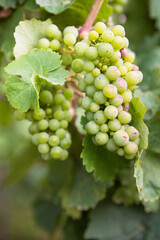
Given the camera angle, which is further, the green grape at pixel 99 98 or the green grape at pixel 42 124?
the green grape at pixel 42 124

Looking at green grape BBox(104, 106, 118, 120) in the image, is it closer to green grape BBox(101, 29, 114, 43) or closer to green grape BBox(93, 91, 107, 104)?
green grape BBox(93, 91, 107, 104)

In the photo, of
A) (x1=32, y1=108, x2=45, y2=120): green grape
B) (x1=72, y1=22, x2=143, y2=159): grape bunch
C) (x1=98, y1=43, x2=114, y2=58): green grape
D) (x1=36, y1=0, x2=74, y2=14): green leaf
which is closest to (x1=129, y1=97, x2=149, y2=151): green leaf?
(x1=72, y1=22, x2=143, y2=159): grape bunch

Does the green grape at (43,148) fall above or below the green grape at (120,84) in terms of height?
below

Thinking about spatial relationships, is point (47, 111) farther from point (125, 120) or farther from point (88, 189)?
point (88, 189)

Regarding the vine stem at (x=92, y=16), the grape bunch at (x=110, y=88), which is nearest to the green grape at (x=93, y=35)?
the grape bunch at (x=110, y=88)

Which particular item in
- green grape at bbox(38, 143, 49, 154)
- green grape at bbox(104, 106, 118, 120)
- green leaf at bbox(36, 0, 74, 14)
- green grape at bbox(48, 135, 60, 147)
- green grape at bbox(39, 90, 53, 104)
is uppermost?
green leaf at bbox(36, 0, 74, 14)

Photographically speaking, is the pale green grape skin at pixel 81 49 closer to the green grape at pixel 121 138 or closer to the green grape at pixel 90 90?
the green grape at pixel 90 90
